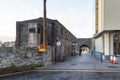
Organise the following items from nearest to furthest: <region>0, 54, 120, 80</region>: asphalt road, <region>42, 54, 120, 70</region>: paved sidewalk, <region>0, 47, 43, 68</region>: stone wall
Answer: <region>0, 54, 120, 80</region>: asphalt road, <region>0, 47, 43, 68</region>: stone wall, <region>42, 54, 120, 70</region>: paved sidewalk

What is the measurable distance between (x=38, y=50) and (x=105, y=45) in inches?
489

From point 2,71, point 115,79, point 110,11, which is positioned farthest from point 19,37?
point 115,79

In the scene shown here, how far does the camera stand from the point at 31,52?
1902 centimetres

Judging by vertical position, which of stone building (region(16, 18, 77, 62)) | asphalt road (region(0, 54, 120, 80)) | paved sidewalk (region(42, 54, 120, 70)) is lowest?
paved sidewalk (region(42, 54, 120, 70))

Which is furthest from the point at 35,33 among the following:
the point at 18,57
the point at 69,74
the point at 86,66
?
the point at 69,74

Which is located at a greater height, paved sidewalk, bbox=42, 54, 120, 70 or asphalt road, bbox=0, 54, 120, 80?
asphalt road, bbox=0, 54, 120, 80

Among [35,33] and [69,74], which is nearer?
[69,74]

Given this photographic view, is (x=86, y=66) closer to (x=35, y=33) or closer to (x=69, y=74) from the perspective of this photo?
(x=69, y=74)

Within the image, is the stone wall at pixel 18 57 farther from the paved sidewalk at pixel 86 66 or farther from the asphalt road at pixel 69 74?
the paved sidewalk at pixel 86 66

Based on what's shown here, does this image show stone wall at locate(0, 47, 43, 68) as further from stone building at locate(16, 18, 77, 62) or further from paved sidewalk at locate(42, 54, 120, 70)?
stone building at locate(16, 18, 77, 62)

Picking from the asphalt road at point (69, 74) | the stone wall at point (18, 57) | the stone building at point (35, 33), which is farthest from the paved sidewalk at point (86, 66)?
the stone building at point (35, 33)

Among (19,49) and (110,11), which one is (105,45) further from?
(19,49)

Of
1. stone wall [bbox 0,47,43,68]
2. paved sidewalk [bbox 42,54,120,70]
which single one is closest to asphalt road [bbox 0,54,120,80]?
paved sidewalk [bbox 42,54,120,70]

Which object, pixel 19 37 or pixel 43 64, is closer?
pixel 43 64
